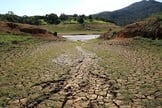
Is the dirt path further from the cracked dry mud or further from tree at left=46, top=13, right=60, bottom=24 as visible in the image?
tree at left=46, top=13, right=60, bottom=24

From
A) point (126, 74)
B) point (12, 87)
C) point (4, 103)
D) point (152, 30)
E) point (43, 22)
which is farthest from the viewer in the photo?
point (43, 22)

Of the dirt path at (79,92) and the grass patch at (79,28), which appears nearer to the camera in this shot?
the dirt path at (79,92)

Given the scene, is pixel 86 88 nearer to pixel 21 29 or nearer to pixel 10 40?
pixel 10 40

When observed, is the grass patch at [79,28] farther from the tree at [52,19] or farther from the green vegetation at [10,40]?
the green vegetation at [10,40]

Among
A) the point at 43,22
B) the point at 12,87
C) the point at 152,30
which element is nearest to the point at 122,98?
the point at 12,87

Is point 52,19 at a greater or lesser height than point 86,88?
lesser

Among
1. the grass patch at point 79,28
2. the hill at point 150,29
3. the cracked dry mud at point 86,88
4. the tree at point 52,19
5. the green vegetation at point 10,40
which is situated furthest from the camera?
the tree at point 52,19

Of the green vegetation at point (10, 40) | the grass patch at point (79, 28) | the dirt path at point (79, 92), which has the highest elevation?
the dirt path at point (79, 92)

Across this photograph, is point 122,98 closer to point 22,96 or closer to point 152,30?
point 22,96

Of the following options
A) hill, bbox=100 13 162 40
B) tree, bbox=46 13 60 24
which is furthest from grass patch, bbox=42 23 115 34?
hill, bbox=100 13 162 40

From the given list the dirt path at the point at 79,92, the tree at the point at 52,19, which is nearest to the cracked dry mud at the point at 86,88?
the dirt path at the point at 79,92

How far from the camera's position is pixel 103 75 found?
30.5 ft

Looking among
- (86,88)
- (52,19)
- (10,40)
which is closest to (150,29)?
(10,40)

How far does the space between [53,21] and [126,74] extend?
9763 centimetres
